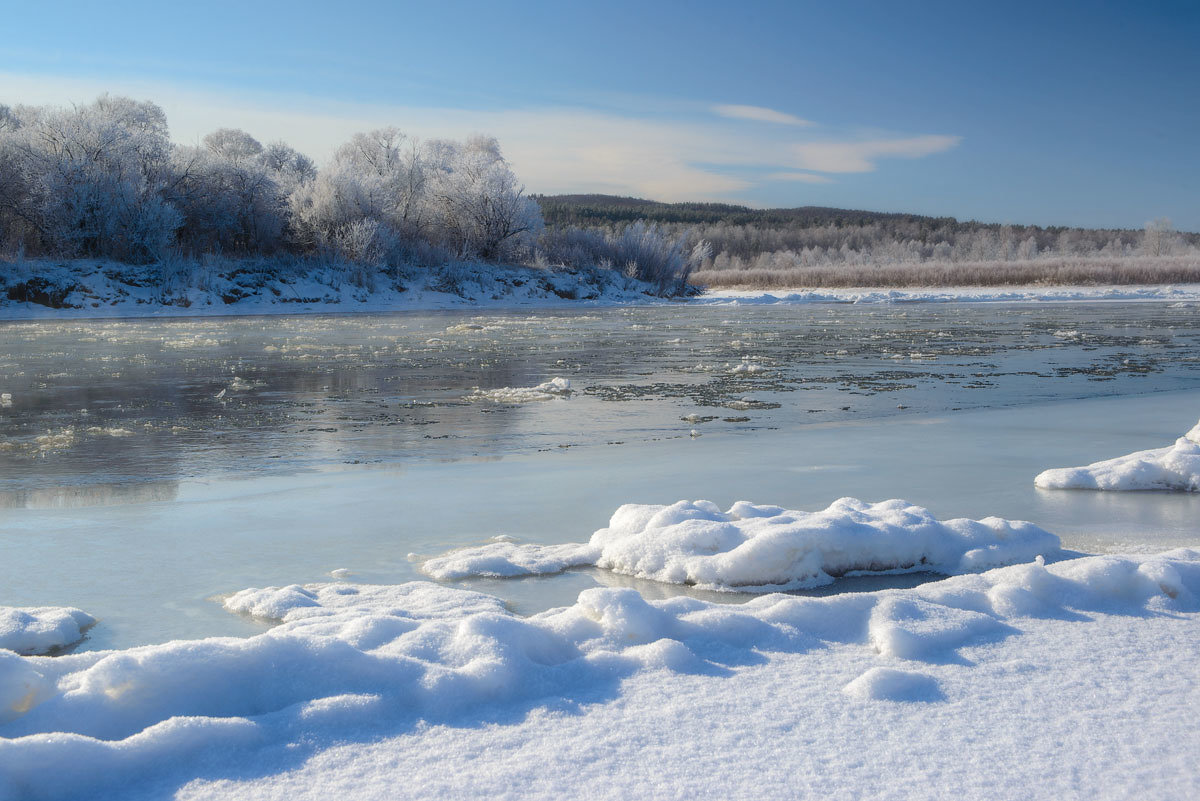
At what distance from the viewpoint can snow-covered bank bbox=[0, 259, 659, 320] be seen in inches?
1228

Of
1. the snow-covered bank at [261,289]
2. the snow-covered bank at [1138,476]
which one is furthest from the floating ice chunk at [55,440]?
the snow-covered bank at [261,289]

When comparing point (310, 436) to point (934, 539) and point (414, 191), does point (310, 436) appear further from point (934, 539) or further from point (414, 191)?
point (414, 191)

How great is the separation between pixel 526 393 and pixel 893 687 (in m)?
7.54

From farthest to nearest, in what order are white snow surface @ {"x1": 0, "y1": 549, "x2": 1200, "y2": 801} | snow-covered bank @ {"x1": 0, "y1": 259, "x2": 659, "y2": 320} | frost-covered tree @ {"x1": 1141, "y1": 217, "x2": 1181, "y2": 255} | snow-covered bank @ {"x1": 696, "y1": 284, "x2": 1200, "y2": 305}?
frost-covered tree @ {"x1": 1141, "y1": 217, "x2": 1181, "y2": 255} → snow-covered bank @ {"x1": 696, "y1": 284, "x2": 1200, "y2": 305} → snow-covered bank @ {"x1": 0, "y1": 259, "x2": 659, "y2": 320} → white snow surface @ {"x1": 0, "y1": 549, "x2": 1200, "y2": 801}

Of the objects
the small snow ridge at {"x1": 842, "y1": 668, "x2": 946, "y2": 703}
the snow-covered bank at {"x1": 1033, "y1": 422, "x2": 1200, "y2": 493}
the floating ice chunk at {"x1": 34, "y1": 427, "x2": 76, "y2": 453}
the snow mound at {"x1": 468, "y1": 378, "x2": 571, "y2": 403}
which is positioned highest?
the snow-covered bank at {"x1": 1033, "y1": 422, "x2": 1200, "y2": 493}

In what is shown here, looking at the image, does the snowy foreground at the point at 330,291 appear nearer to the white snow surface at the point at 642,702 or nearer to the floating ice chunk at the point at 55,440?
the floating ice chunk at the point at 55,440

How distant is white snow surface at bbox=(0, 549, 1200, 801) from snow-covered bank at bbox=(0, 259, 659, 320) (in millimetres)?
30763

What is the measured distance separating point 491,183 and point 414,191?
6.15 metres

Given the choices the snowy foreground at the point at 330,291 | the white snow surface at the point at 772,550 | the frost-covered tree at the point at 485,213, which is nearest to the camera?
the white snow surface at the point at 772,550

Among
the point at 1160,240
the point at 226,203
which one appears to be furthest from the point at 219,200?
the point at 1160,240

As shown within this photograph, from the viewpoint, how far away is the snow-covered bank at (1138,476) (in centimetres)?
549

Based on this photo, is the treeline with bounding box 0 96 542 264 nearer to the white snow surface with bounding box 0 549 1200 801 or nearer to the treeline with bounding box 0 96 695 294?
the treeline with bounding box 0 96 695 294

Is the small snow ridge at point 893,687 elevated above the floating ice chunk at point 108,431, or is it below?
above

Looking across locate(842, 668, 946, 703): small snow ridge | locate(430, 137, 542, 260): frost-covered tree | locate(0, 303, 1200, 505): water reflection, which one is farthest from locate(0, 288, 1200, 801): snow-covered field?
locate(430, 137, 542, 260): frost-covered tree
